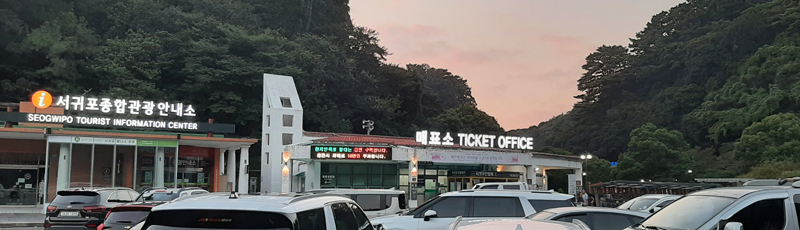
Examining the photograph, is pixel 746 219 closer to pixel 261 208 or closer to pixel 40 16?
pixel 261 208

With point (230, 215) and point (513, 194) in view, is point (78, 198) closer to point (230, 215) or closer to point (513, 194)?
point (513, 194)

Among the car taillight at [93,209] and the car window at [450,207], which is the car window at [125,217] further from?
the car window at [450,207]

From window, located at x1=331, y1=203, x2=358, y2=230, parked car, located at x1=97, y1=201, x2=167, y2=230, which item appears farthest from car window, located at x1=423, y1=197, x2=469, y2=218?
window, located at x1=331, y1=203, x2=358, y2=230

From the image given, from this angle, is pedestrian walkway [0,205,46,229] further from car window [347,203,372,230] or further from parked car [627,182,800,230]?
parked car [627,182,800,230]

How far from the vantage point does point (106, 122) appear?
36375mm

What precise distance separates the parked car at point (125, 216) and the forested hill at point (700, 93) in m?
49.5

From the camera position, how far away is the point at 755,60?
77.2m

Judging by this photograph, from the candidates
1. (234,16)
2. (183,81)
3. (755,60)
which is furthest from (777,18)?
(183,81)

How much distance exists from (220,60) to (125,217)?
49310 millimetres

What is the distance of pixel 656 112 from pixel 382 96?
36.4 m

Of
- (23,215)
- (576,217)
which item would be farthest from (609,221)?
(23,215)

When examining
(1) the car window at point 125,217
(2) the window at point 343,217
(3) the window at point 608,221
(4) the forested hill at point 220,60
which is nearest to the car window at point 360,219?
(2) the window at point 343,217

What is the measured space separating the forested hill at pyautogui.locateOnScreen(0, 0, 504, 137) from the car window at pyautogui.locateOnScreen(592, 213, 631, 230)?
45304 mm

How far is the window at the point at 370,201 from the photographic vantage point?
19.3 meters
